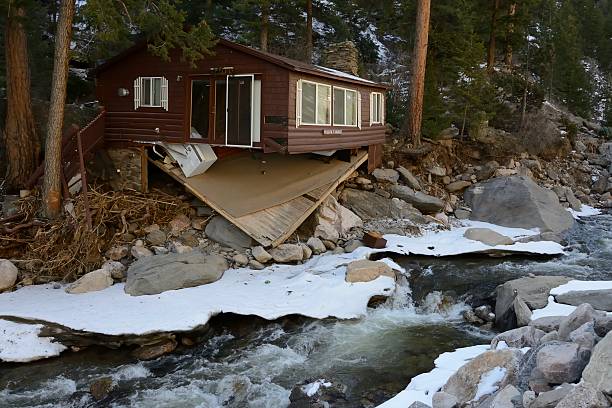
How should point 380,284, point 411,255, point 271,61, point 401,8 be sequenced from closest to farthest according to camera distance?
point 380,284 → point 271,61 → point 411,255 → point 401,8

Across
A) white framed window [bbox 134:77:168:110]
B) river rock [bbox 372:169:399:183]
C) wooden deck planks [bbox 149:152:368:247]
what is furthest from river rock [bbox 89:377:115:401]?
river rock [bbox 372:169:399:183]

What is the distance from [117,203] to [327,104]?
6.36m

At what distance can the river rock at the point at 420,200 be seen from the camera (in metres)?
17.0

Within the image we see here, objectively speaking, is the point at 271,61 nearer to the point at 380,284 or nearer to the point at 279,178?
the point at 279,178

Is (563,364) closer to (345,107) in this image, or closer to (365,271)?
(365,271)

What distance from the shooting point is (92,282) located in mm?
10578

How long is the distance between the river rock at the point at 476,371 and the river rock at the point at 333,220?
8059 millimetres

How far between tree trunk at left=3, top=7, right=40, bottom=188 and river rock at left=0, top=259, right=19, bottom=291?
3539 mm

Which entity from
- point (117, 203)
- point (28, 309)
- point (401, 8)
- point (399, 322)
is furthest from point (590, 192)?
point (28, 309)

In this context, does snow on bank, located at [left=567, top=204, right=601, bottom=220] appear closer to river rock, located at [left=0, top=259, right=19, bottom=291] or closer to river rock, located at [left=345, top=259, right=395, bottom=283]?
river rock, located at [left=345, top=259, right=395, bottom=283]

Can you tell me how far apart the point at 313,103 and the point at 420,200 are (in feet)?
17.6

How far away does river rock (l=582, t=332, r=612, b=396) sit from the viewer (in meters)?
4.77

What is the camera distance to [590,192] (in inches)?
869

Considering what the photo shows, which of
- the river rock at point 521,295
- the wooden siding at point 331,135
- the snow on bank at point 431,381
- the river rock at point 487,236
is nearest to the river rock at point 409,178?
the wooden siding at point 331,135
